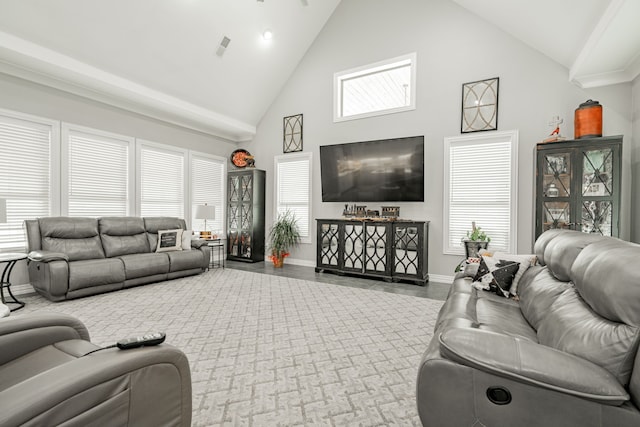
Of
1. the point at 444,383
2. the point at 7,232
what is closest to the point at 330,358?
the point at 444,383

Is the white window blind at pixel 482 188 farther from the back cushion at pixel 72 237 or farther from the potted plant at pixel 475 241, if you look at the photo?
the back cushion at pixel 72 237

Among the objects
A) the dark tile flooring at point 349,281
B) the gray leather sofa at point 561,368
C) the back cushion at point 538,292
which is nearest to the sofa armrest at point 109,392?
the gray leather sofa at point 561,368

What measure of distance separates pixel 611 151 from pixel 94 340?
5.61 metres

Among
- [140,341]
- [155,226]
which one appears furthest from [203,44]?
[140,341]

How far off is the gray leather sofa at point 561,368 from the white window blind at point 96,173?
210 inches

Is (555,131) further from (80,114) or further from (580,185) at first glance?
(80,114)

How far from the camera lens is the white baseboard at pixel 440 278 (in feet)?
15.6

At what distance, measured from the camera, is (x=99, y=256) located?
4.26m

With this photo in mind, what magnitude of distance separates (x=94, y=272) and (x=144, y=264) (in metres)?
0.63

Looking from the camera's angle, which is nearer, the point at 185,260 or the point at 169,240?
the point at 185,260

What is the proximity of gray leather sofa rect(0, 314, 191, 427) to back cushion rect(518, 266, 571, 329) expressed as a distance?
6.17 feet

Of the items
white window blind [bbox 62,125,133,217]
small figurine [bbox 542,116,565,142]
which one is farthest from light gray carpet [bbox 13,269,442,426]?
small figurine [bbox 542,116,565,142]

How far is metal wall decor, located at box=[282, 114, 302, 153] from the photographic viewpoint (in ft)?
20.3

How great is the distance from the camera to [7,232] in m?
3.89
